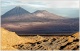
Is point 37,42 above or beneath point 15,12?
beneath

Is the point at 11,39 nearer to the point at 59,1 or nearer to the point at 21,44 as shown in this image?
the point at 21,44

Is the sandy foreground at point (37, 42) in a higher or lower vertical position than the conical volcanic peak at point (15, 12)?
lower

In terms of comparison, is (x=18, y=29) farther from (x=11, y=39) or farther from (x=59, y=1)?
(x=59, y=1)

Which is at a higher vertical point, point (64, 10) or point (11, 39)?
point (64, 10)

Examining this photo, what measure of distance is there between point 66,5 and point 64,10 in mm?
98

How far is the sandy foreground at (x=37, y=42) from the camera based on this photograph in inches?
259

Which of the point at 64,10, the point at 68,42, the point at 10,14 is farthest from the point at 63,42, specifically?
the point at 10,14

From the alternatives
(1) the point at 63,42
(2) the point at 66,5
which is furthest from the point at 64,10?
(1) the point at 63,42

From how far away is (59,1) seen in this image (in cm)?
654

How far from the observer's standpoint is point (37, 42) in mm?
6680

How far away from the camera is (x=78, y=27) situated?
21.6 feet

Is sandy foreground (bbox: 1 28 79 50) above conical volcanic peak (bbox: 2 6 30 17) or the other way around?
the other way around

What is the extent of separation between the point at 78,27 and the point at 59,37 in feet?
1.25

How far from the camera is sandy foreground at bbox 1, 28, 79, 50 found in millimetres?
6586
